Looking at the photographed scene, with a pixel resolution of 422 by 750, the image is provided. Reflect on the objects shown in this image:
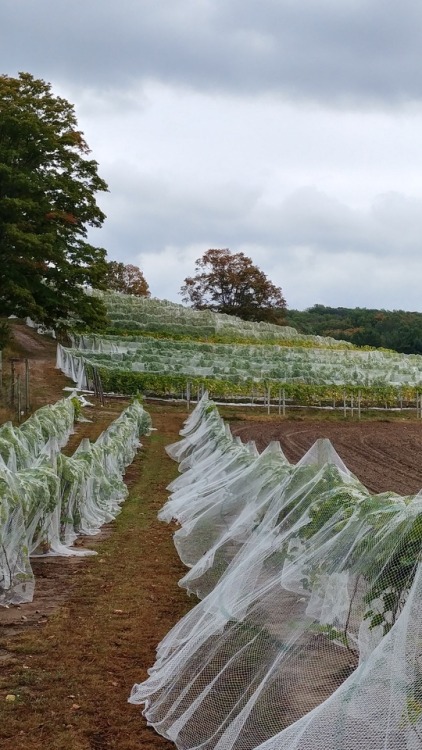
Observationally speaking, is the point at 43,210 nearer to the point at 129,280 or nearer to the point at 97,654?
the point at 97,654

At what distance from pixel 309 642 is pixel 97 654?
1.99m

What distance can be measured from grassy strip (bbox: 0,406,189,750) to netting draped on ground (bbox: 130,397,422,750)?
0.27 m

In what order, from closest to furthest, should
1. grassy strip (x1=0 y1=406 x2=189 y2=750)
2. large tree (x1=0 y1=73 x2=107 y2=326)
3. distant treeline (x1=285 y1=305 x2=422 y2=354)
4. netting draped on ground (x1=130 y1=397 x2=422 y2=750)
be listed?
netting draped on ground (x1=130 y1=397 x2=422 y2=750), grassy strip (x1=0 y1=406 x2=189 y2=750), large tree (x1=0 y1=73 x2=107 y2=326), distant treeline (x1=285 y1=305 x2=422 y2=354)

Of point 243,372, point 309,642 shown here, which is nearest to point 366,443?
point 243,372

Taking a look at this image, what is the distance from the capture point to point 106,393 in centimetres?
3388

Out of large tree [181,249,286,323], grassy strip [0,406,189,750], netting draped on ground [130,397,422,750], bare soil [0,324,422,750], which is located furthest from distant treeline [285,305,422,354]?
netting draped on ground [130,397,422,750]

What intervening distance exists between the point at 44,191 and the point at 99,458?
21324 millimetres

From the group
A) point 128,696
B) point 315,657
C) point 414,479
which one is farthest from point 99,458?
point 315,657

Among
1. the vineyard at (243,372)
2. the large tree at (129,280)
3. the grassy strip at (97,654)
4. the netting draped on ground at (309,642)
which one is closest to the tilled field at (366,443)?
the vineyard at (243,372)

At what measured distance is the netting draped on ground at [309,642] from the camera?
11.9ft

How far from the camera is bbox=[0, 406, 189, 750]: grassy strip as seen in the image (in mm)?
4848

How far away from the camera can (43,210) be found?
103ft

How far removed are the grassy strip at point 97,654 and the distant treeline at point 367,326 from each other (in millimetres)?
67327

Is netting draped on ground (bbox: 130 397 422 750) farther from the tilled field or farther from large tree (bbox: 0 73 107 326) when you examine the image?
large tree (bbox: 0 73 107 326)
